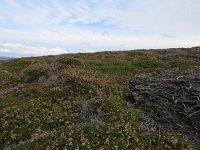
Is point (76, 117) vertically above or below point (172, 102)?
below

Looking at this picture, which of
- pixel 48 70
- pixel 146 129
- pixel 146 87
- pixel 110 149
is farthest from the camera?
pixel 48 70

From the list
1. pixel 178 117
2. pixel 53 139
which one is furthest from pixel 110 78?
pixel 53 139

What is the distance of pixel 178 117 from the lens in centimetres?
1892

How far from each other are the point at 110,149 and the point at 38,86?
35.8 ft

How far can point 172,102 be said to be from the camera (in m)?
20.0

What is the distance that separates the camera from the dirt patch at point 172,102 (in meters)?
18.0

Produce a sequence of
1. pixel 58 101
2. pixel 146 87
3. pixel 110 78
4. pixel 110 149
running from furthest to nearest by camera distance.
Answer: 1. pixel 110 78
2. pixel 146 87
3. pixel 58 101
4. pixel 110 149

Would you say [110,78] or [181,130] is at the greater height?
[110,78]

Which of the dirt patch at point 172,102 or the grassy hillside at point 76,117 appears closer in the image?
the grassy hillside at point 76,117

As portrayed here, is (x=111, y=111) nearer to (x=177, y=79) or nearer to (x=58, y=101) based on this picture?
(x=58, y=101)

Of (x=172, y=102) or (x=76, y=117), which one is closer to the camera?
(x=76, y=117)

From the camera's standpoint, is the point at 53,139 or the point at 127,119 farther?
the point at 127,119

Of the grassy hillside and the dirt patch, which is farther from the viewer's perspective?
the dirt patch

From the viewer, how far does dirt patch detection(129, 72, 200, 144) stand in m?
18.0
